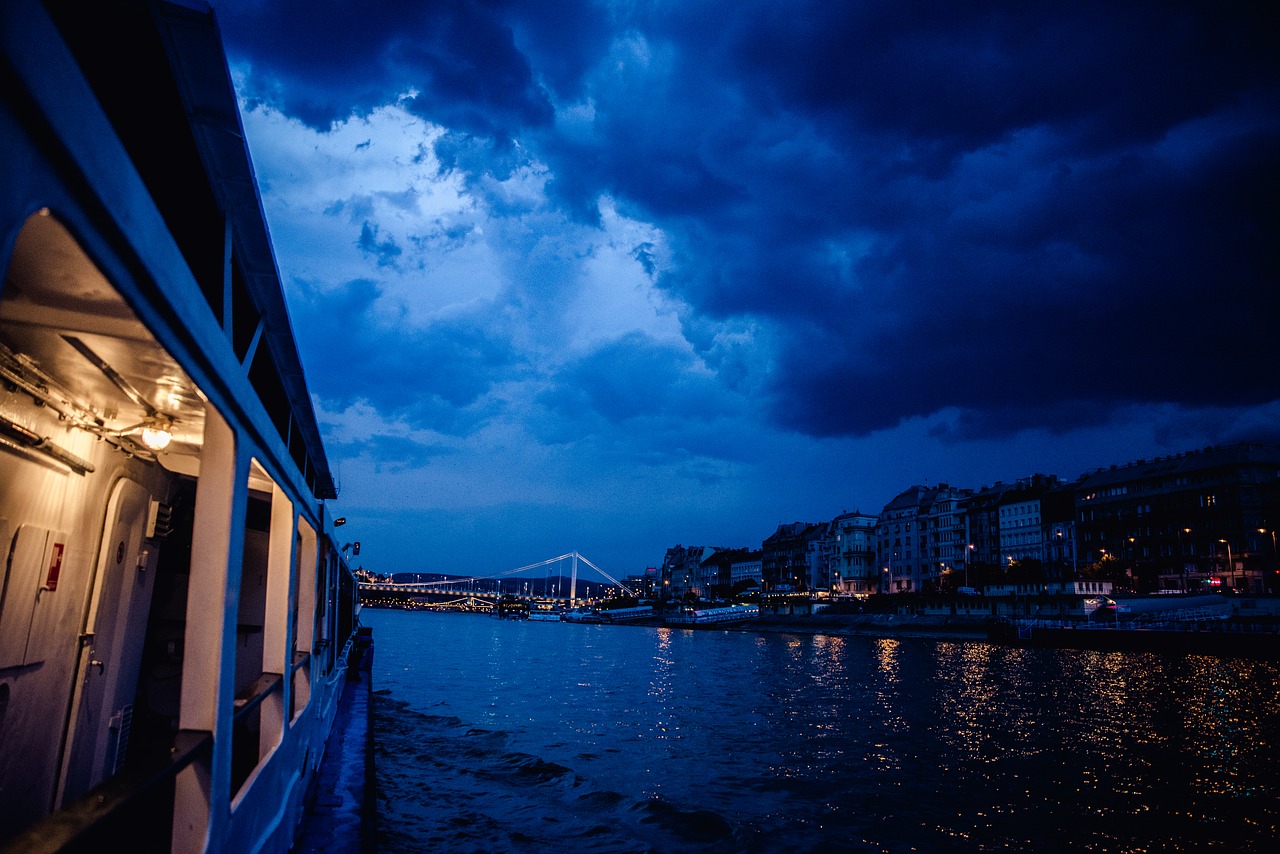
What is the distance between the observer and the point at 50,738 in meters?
4.84

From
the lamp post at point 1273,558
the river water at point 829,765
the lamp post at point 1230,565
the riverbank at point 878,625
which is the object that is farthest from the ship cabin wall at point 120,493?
the lamp post at point 1230,565

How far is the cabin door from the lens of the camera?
518 cm

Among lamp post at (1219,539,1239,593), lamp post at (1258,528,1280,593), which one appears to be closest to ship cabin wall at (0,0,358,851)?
lamp post at (1258,528,1280,593)

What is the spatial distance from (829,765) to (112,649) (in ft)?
44.5

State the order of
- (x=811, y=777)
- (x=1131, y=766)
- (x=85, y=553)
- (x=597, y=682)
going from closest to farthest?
(x=85, y=553), (x=811, y=777), (x=1131, y=766), (x=597, y=682)

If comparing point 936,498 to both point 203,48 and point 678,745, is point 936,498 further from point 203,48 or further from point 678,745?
point 203,48

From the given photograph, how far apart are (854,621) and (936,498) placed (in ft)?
92.6

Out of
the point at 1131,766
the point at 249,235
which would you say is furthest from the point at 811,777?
the point at 249,235

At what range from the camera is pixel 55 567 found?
189 inches

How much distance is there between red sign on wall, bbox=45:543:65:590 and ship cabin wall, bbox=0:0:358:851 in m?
0.02

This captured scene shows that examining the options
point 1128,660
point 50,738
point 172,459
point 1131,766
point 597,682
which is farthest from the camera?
point 1128,660

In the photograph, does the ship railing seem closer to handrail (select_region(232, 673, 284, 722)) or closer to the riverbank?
handrail (select_region(232, 673, 284, 722))

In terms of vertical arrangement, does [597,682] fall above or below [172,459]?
below

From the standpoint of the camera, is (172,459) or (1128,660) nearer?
(172,459)
